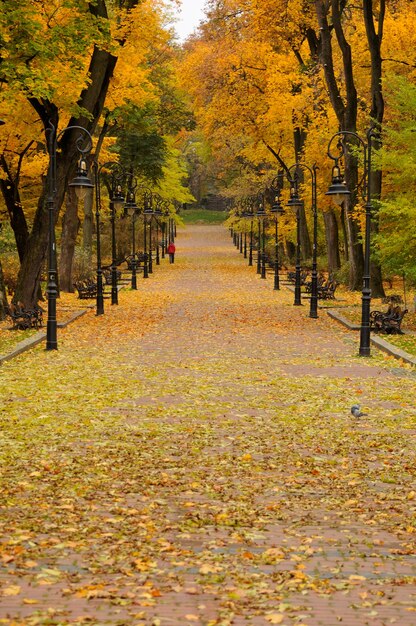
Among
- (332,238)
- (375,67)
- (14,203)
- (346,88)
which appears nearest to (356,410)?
(375,67)

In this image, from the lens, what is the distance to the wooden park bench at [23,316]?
27.2 meters

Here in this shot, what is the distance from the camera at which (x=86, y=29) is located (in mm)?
26359

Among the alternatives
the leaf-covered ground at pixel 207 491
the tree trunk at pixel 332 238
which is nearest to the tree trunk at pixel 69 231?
the tree trunk at pixel 332 238

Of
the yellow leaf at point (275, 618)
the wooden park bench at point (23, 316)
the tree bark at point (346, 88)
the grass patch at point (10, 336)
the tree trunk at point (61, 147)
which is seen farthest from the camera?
the tree bark at point (346, 88)

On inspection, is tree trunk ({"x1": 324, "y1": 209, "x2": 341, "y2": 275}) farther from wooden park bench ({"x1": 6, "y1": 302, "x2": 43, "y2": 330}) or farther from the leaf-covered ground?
the leaf-covered ground

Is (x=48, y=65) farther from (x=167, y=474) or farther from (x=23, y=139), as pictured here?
Result: (x=167, y=474)

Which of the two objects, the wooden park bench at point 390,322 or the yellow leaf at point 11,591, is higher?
the yellow leaf at point 11,591

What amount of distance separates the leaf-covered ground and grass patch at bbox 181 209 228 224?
118m

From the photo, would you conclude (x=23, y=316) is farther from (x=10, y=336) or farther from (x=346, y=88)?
(x=346, y=88)

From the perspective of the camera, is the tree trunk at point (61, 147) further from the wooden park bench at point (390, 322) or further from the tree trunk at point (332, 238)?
the tree trunk at point (332, 238)

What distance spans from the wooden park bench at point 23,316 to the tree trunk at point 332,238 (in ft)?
72.8

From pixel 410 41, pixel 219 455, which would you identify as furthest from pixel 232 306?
pixel 219 455

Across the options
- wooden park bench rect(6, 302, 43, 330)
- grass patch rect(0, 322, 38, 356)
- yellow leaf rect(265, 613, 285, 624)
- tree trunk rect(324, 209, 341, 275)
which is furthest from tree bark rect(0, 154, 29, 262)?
yellow leaf rect(265, 613, 285, 624)

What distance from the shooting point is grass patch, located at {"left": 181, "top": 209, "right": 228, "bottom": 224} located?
456 feet
